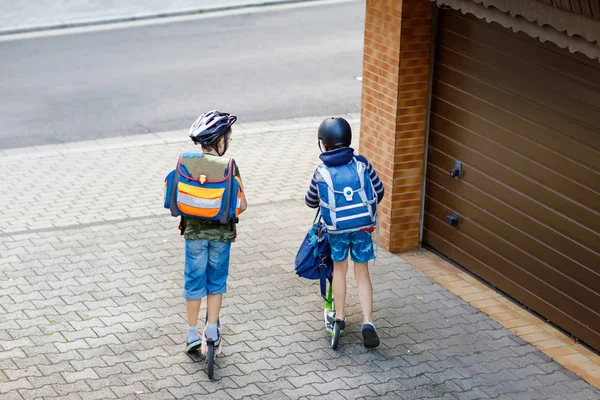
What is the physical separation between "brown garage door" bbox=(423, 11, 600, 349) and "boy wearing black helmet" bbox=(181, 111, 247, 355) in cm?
236

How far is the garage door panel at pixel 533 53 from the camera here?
7.22 meters

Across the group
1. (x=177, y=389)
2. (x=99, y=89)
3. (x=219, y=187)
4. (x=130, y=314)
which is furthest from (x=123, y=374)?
(x=99, y=89)

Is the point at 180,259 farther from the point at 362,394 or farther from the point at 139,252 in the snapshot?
the point at 362,394

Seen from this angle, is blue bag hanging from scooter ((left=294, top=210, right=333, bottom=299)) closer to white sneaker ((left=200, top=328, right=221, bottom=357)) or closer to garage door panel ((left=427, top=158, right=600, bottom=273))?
white sneaker ((left=200, top=328, right=221, bottom=357))

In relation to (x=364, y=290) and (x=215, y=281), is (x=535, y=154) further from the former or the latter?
(x=215, y=281)

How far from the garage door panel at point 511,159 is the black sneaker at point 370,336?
1.74m

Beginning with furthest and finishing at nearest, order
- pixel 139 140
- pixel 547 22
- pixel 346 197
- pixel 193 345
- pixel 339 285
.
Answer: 1. pixel 139 140
2. pixel 339 285
3. pixel 193 345
4. pixel 346 197
5. pixel 547 22

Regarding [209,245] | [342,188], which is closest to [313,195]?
[342,188]

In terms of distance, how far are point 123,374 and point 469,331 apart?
107 inches

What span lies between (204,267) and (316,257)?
0.92 m

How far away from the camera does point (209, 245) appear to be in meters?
7.25

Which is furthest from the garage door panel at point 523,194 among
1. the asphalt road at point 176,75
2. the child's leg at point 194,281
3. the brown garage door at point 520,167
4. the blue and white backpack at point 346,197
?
the asphalt road at point 176,75

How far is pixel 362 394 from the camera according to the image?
7062 millimetres

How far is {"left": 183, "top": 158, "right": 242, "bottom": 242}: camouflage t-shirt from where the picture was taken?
7.16 meters
